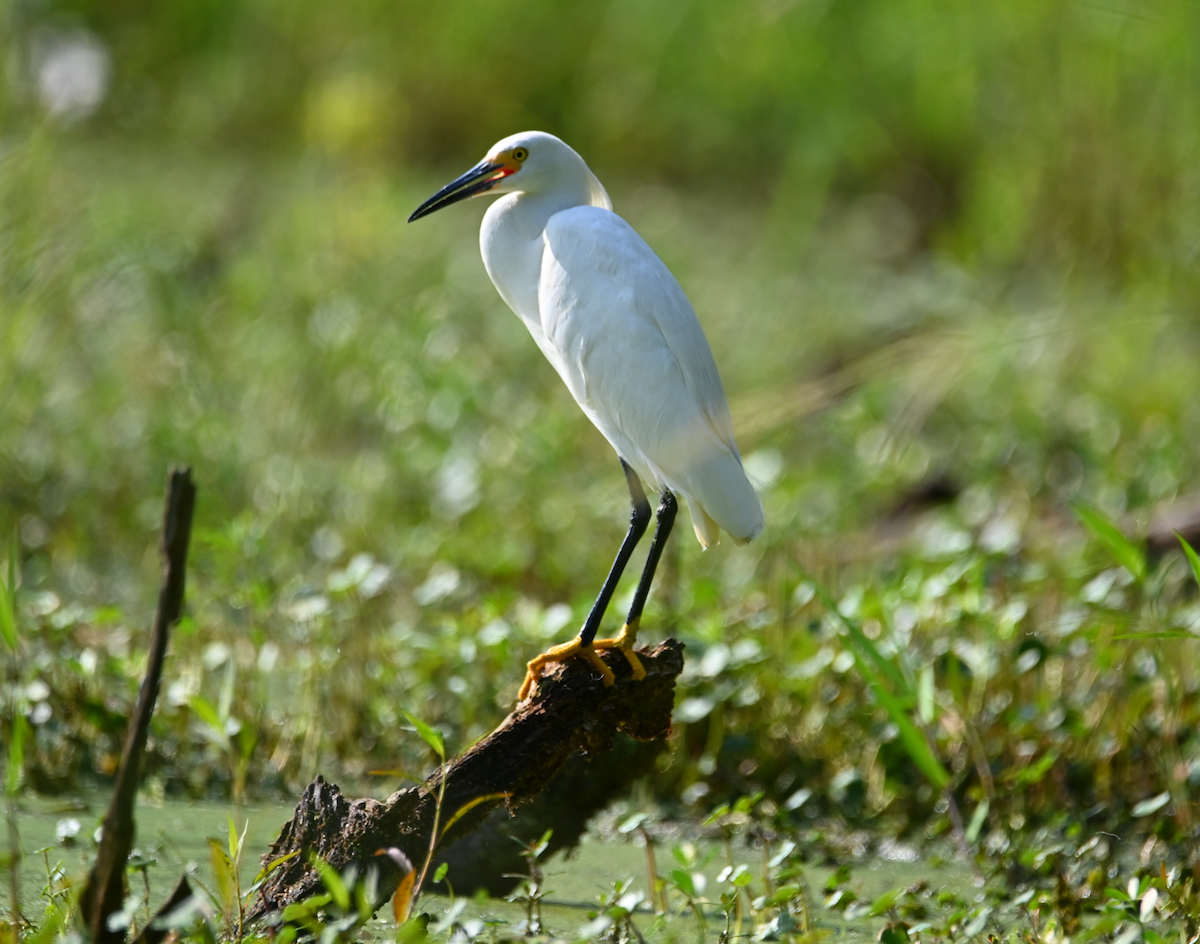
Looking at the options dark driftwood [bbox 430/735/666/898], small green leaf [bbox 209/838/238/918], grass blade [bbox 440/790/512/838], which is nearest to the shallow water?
dark driftwood [bbox 430/735/666/898]

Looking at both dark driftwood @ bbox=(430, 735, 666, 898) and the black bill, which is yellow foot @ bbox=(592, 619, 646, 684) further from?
the black bill

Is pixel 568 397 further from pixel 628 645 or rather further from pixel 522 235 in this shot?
pixel 628 645

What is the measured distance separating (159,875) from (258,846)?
10.0 inches

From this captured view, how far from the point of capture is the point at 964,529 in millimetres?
3438

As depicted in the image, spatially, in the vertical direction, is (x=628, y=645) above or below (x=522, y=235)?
below

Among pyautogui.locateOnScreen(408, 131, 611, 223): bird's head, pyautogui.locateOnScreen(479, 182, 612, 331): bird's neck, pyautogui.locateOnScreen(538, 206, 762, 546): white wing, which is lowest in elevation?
pyautogui.locateOnScreen(538, 206, 762, 546): white wing

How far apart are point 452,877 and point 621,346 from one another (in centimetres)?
90

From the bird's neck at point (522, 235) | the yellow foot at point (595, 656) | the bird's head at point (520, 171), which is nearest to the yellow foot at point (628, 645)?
the yellow foot at point (595, 656)

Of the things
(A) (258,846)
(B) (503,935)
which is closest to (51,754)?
(A) (258,846)

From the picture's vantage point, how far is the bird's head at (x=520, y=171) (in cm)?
226

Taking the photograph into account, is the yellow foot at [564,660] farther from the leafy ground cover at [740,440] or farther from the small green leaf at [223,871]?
the small green leaf at [223,871]

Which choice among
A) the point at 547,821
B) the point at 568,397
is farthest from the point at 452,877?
the point at 568,397

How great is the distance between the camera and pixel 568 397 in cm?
440

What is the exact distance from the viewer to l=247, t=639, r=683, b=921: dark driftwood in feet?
5.89
